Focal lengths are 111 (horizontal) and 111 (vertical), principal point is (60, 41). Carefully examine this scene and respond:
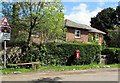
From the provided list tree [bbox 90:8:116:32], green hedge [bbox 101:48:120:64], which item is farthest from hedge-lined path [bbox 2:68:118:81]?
tree [bbox 90:8:116:32]

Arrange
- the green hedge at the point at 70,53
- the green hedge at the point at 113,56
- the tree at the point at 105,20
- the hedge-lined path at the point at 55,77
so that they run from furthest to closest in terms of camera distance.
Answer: the tree at the point at 105,20, the green hedge at the point at 113,56, the green hedge at the point at 70,53, the hedge-lined path at the point at 55,77

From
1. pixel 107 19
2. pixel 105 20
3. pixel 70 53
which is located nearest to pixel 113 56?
pixel 70 53

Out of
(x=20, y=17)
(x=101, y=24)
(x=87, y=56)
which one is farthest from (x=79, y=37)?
(x=101, y=24)

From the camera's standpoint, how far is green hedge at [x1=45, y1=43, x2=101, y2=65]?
948cm

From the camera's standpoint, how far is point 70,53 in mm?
10109

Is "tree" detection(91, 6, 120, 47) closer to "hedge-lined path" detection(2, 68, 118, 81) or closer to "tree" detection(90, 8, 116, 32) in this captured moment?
"tree" detection(90, 8, 116, 32)

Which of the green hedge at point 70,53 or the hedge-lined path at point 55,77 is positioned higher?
the green hedge at point 70,53

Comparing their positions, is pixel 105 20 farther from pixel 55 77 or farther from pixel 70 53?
pixel 55 77

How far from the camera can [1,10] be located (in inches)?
308

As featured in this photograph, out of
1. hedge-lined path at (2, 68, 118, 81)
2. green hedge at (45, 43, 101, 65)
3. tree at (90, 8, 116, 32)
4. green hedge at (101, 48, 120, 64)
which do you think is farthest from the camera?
tree at (90, 8, 116, 32)

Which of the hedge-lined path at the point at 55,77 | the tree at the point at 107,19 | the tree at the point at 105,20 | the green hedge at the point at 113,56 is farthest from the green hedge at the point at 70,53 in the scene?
the tree at the point at 105,20

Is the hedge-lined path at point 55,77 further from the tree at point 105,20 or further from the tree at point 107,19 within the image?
the tree at point 105,20

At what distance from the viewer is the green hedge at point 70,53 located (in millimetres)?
9477

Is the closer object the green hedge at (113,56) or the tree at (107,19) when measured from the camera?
the green hedge at (113,56)
